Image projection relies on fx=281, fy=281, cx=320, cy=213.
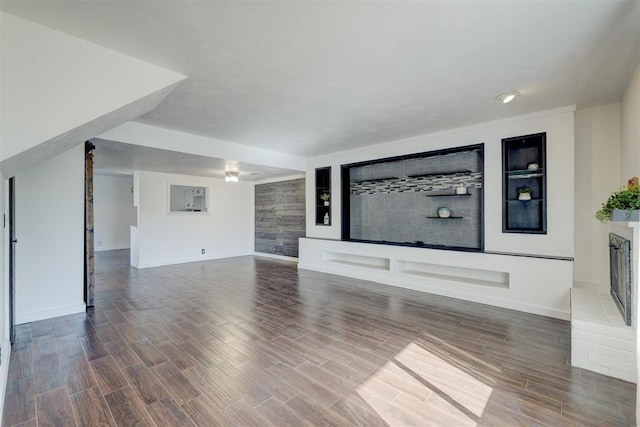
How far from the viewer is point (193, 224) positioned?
762cm

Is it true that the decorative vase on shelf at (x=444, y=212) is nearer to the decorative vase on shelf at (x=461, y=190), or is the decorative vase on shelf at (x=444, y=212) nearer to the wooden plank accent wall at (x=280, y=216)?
the decorative vase on shelf at (x=461, y=190)

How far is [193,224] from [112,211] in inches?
155

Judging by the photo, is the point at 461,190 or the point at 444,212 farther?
the point at 444,212

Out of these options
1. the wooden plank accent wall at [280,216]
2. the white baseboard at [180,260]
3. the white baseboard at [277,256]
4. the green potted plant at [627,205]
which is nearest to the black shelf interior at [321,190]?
the wooden plank accent wall at [280,216]

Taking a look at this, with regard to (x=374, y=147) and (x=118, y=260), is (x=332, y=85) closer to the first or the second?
(x=374, y=147)

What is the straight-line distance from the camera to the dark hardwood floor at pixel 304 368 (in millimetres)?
1807

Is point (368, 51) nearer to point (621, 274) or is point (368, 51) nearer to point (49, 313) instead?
point (621, 274)

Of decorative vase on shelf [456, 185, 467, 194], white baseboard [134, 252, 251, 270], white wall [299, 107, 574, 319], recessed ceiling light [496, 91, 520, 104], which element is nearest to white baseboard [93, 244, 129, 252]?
white baseboard [134, 252, 251, 270]

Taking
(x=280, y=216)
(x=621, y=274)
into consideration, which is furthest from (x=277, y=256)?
(x=621, y=274)

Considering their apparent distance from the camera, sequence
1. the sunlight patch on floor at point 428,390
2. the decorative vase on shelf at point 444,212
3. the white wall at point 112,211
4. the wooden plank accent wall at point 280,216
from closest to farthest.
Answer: the sunlight patch on floor at point 428,390
the decorative vase on shelf at point 444,212
the wooden plank accent wall at point 280,216
the white wall at point 112,211

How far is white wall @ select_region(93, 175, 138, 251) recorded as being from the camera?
909cm

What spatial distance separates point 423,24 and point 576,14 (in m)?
0.98

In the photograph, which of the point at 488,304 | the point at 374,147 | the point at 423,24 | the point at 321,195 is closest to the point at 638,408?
the point at 488,304

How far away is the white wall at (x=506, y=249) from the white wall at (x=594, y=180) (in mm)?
295
